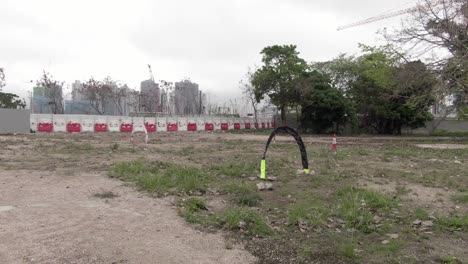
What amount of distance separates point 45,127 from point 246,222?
26.4 meters

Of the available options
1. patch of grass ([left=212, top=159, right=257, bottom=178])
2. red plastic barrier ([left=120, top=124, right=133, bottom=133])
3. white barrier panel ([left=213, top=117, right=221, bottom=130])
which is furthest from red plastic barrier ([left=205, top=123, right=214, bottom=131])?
patch of grass ([left=212, top=159, right=257, bottom=178])

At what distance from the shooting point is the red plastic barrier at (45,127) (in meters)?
Result: 27.8

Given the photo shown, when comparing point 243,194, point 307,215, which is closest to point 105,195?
point 243,194

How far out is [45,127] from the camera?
92.3 ft

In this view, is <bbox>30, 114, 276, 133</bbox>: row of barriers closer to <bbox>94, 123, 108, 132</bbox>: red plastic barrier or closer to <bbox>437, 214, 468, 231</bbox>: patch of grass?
<bbox>94, 123, 108, 132</bbox>: red plastic barrier

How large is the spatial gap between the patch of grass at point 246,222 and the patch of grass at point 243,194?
0.83 meters

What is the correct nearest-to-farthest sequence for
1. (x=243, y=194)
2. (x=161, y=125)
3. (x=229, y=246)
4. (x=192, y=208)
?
1. (x=229, y=246)
2. (x=192, y=208)
3. (x=243, y=194)
4. (x=161, y=125)

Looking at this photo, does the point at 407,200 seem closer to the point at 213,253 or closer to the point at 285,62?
the point at 213,253

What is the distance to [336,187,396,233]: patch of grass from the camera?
18.9 ft

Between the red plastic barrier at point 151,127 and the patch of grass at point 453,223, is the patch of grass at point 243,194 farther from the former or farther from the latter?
the red plastic barrier at point 151,127

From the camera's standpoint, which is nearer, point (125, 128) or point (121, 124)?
point (125, 128)

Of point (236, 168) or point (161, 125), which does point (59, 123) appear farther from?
point (236, 168)

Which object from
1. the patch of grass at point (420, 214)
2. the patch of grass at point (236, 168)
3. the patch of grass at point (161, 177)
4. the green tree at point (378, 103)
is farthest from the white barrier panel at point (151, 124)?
the patch of grass at point (420, 214)

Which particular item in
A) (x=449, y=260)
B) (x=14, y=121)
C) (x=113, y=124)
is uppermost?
(x=14, y=121)
